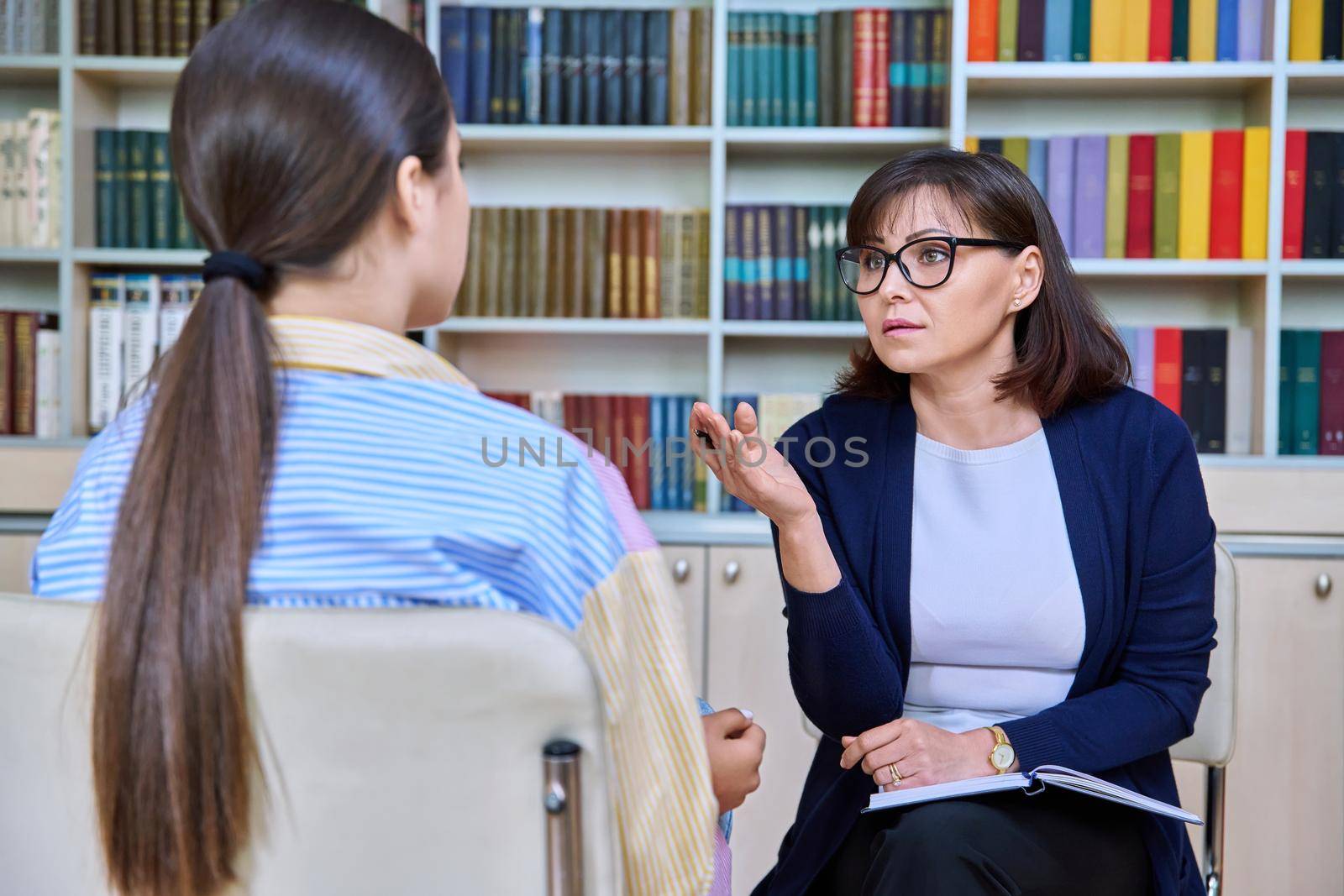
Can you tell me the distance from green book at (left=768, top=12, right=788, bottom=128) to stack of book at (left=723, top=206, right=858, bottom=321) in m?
0.21

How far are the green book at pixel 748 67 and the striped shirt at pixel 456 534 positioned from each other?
186 cm

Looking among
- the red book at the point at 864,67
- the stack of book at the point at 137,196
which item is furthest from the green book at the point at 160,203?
the red book at the point at 864,67

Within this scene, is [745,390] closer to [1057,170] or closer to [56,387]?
[1057,170]

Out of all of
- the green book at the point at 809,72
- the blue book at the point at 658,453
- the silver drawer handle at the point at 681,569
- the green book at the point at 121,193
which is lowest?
the silver drawer handle at the point at 681,569

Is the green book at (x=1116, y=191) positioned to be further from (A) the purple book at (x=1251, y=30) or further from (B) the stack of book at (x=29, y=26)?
(B) the stack of book at (x=29, y=26)

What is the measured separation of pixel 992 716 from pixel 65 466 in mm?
1963

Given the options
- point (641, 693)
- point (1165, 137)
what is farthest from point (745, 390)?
point (641, 693)

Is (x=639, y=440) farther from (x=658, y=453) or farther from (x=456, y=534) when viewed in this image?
(x=456, y=534)

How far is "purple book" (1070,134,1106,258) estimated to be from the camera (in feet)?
7.88

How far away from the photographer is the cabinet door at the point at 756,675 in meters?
2.28

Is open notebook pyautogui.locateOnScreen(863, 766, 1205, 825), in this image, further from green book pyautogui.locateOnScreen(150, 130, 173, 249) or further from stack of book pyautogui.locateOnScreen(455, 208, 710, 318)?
green book pyautogui.locateOnScreen(150, 130, 173, 249)

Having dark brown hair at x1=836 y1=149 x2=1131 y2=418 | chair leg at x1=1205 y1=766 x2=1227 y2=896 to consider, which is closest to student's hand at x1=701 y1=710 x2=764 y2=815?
dark brown hair at x1=836 y1=149 x2=1131 y2=418

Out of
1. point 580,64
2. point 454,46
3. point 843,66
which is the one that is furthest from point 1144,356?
point 454,46

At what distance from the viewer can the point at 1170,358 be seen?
241 centimetres
